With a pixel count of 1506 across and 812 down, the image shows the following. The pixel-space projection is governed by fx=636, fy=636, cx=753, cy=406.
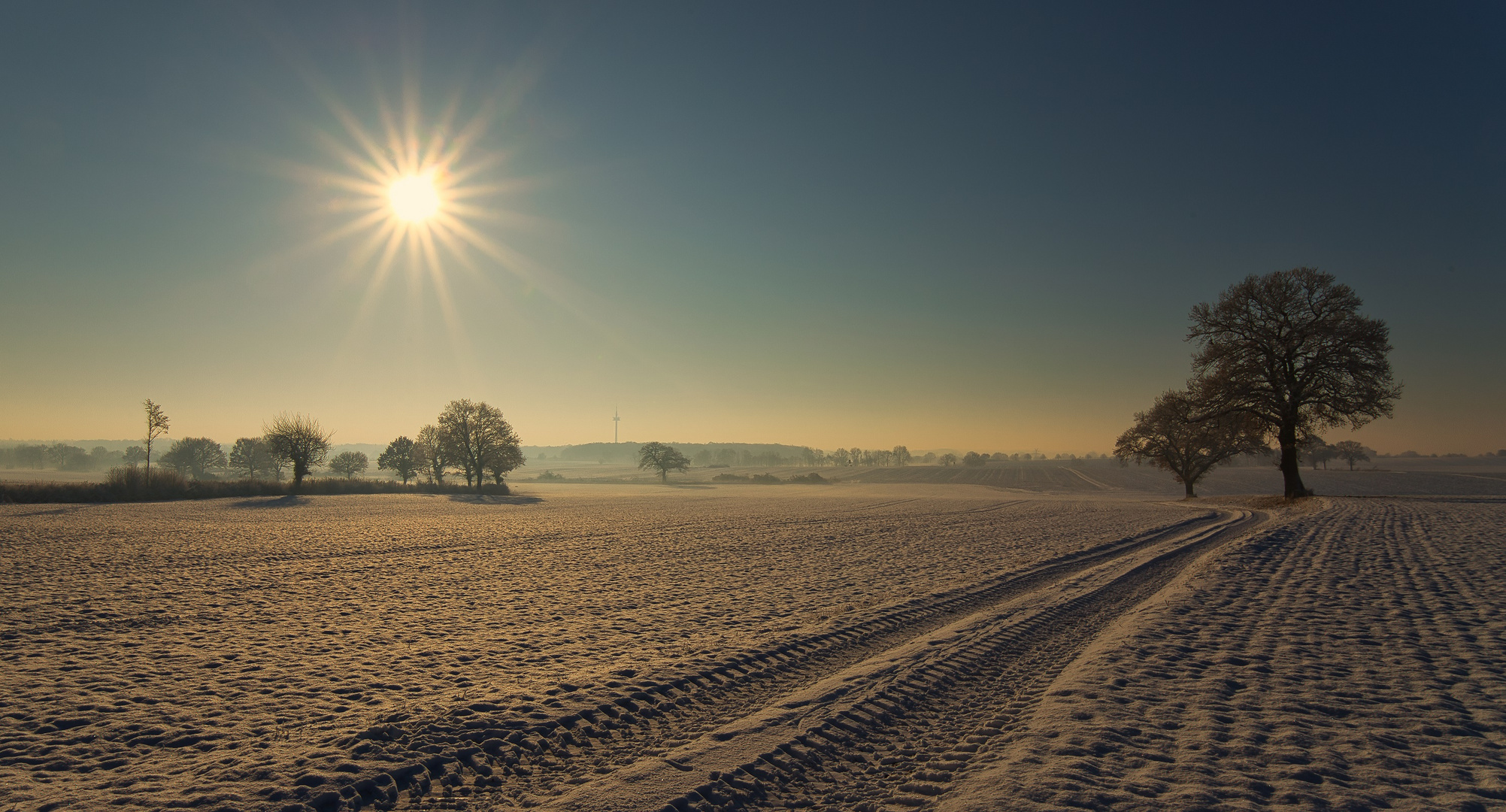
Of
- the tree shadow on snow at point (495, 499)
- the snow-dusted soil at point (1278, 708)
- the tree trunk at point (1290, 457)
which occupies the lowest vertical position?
the tree shadow on snow at point (495, 499)

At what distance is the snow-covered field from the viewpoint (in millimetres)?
5094

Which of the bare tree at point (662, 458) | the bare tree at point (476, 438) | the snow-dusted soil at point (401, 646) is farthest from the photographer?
the bare tree at point (662, 458)

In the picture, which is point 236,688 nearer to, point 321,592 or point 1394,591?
point 321,592

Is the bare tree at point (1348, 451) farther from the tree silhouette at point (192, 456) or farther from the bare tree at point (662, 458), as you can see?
the tree silhouette at point (192, 456)

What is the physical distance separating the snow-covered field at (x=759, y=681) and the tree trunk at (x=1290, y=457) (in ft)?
60.5

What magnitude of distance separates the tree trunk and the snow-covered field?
60.5 ft

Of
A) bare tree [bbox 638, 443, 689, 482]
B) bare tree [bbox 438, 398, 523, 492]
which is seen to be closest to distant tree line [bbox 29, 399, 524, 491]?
bare tree [bbox 438, 398, 523, 492]

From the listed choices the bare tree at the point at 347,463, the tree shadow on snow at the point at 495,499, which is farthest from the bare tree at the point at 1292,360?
the bare tree at the point at 347,463

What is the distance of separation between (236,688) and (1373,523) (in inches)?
1254

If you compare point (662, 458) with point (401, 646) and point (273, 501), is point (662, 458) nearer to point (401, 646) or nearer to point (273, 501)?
point (273, 501)

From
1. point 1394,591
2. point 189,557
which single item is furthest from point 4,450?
point 1394,591

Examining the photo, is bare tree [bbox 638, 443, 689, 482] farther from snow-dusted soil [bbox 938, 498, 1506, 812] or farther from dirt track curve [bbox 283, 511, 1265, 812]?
dirt track curve [bbox 283, 511, 1265, 812]

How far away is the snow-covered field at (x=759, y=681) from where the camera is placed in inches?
201

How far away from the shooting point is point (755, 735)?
19.6 ft
